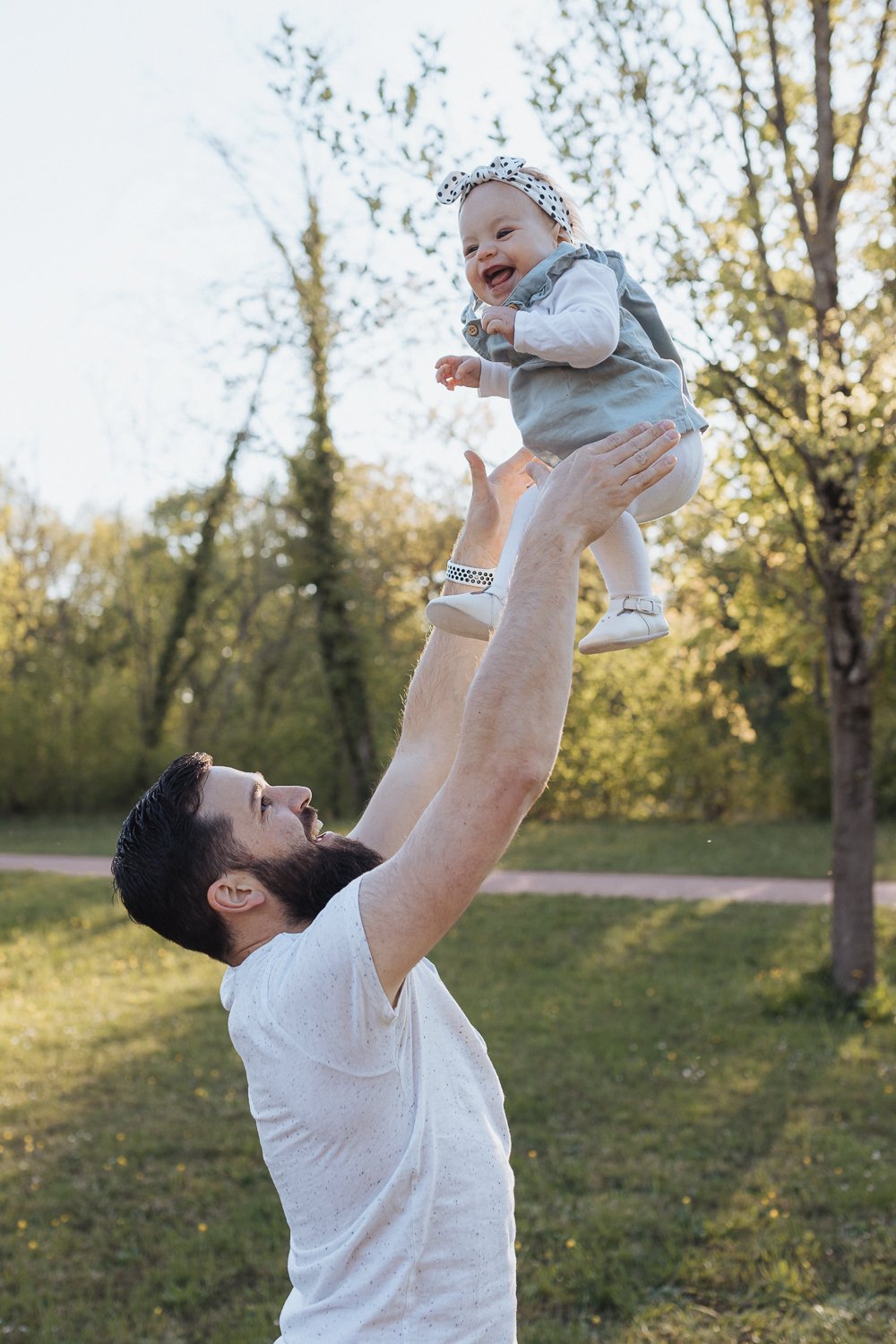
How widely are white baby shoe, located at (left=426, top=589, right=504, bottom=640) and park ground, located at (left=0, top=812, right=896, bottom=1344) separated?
302 centimetres

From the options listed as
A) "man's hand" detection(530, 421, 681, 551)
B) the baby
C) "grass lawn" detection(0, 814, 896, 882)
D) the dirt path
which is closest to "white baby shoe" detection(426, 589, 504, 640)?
the baby

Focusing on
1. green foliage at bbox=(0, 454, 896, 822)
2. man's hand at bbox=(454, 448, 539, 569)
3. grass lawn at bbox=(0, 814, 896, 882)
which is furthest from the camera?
green foliage at bbox=(0, 454, 896, 822)

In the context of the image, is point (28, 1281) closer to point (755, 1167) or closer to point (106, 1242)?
point (106, 1242)

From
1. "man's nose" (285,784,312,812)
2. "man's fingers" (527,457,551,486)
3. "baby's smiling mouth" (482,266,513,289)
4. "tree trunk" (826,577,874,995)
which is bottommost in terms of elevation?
"tree trunk" (826,577,874,995)

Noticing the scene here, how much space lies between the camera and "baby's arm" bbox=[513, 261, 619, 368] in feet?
5.82

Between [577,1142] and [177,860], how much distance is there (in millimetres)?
4371

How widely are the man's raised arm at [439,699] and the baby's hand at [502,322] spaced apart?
A: 32 centimetres

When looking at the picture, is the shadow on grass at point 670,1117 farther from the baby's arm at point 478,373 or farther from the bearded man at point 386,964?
the baby's arm at point 478,373

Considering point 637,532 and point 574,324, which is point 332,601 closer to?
point 637,532

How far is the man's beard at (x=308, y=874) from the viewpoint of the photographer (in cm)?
193

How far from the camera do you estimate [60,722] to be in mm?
20984

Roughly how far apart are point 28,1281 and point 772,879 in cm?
838

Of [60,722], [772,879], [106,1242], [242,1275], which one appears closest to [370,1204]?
[242,1275]

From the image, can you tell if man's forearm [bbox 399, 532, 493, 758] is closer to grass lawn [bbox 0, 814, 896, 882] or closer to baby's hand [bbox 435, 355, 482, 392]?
baby's hand [bbox 435, 355, 482, 392]
